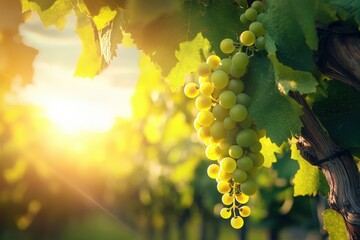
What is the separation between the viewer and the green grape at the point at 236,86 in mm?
1875

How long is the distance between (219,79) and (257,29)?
0.21 metres

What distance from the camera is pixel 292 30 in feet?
5.53

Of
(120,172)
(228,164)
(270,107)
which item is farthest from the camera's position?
(120,172)

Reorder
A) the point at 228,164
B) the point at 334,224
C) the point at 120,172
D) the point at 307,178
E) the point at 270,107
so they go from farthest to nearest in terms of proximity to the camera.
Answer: the point at 120,172 → the point at 307,178 → the point at 334,224 → the point at 228,164 → the point at 270,107

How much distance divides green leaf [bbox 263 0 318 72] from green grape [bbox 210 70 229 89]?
204 mm

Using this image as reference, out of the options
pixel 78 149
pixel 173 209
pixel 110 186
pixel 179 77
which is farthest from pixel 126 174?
pixel 179 77

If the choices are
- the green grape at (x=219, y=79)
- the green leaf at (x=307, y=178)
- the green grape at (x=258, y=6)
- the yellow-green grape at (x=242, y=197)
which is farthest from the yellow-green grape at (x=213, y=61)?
the green leaf at (x=307, y=178)

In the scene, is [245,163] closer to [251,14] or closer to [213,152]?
[213,152]

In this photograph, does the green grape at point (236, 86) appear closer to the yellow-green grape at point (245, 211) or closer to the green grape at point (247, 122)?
the green grape at point (247, 122)

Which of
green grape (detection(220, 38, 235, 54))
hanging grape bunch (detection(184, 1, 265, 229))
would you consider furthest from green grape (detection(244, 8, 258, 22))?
green grape (detection(220, 38, 235, 54))

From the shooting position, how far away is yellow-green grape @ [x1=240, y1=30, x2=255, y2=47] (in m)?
1.84

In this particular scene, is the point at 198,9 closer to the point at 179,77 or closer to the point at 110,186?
the point at 179,77

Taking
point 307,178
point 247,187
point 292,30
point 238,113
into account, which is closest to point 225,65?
point 238,113

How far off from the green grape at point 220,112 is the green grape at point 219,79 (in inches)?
3.0
